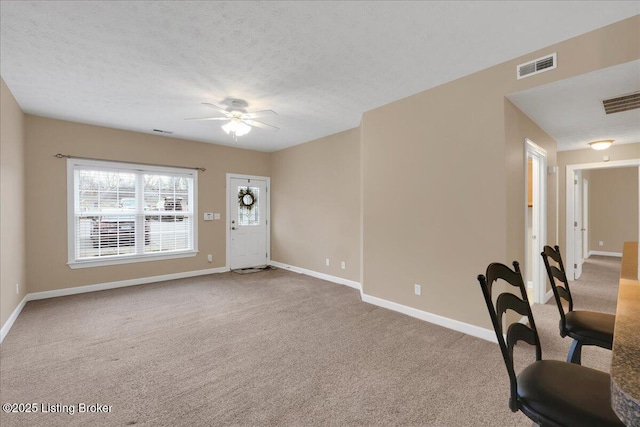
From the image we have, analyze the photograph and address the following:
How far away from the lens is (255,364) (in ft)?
8.30

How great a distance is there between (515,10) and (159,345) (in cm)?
409

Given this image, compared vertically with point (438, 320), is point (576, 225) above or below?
above

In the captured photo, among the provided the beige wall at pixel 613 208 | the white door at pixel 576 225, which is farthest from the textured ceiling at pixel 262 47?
the beige wall at pixel 613 208

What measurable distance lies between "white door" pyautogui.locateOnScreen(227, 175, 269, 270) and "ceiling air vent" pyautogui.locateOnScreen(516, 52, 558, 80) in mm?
5176

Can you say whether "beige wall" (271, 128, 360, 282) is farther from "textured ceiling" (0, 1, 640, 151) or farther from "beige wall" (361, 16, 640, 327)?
"textured ceiling" (0, 1, 640, 151)

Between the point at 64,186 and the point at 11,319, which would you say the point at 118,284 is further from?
the point at 64,186

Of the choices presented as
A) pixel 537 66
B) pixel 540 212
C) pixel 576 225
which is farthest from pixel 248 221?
pixel 576 225

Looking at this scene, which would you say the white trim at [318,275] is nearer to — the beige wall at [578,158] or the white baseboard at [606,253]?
the beige wall at [578,158]

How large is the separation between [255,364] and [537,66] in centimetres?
357

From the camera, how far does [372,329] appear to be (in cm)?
324

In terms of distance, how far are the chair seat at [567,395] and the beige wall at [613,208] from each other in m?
9.23

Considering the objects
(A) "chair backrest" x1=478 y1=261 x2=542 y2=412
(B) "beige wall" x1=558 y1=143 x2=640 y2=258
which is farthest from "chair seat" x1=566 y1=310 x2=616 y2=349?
(B) "beige wall" x1=558 y1=143 x2=640 y2=258

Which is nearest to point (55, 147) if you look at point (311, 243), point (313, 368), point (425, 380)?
point (311, 243)

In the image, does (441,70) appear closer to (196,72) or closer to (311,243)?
(196,72)
